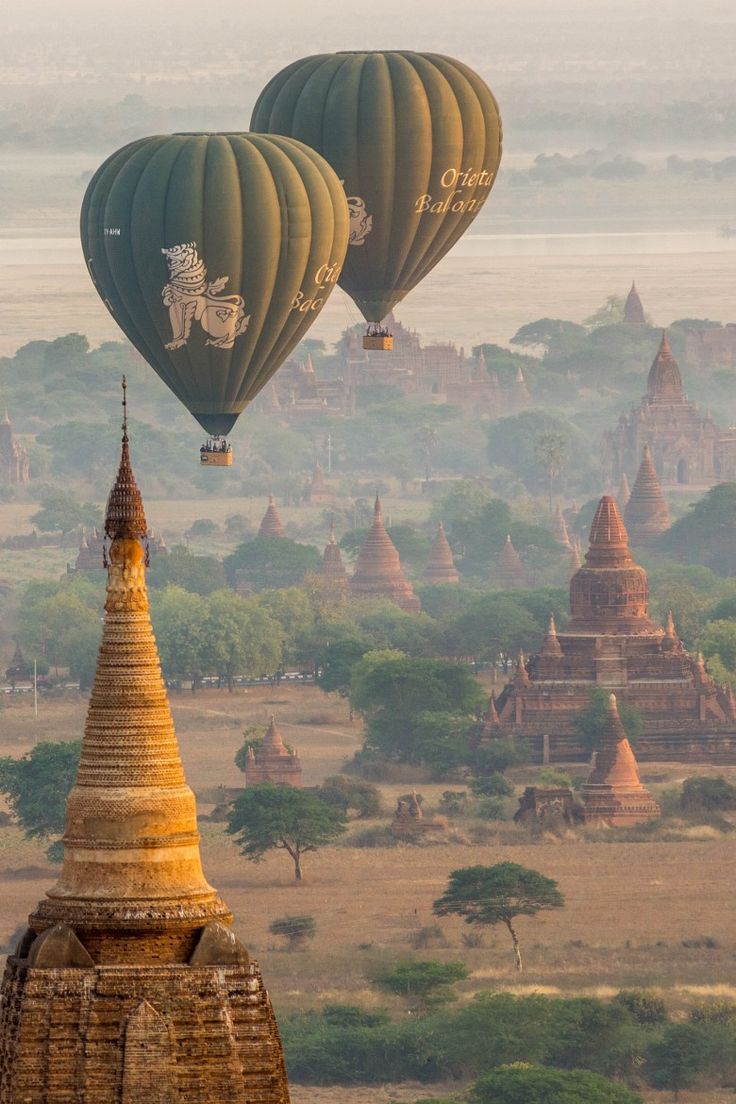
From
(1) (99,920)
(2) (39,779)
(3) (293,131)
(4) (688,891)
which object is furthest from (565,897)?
(1) (99,920)

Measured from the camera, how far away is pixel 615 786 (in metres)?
121

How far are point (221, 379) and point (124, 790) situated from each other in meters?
32.1

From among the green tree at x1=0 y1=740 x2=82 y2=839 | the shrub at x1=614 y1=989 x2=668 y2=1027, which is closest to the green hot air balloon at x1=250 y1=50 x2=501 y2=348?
the shrub at x1=614 y1=989 x2=668 y2=1027

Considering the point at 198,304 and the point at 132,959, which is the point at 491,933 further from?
the point at 132,959

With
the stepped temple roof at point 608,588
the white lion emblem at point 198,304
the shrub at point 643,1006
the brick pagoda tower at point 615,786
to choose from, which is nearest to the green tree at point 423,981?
the shrub at point 643,1006

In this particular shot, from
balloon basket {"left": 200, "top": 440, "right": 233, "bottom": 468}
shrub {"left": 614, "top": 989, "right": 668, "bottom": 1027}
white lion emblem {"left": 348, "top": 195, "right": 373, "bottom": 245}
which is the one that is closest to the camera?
balloon basket {"left": 200, "top": 440, "right": 233, "bottom": 468}

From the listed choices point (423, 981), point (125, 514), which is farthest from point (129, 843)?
point (423, 981)

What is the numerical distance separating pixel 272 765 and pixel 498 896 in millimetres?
22297

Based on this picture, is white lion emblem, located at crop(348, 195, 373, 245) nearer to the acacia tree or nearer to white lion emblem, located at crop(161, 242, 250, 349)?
white lion emblem, located at crop(161, 242, 250, 349)

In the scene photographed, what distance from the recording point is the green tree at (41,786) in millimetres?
117625

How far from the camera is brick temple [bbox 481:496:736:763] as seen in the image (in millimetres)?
131125

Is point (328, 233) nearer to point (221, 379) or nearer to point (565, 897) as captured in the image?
point (221, 379)

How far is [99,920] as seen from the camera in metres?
41.8

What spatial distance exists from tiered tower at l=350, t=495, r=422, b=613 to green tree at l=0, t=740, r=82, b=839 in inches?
2391
